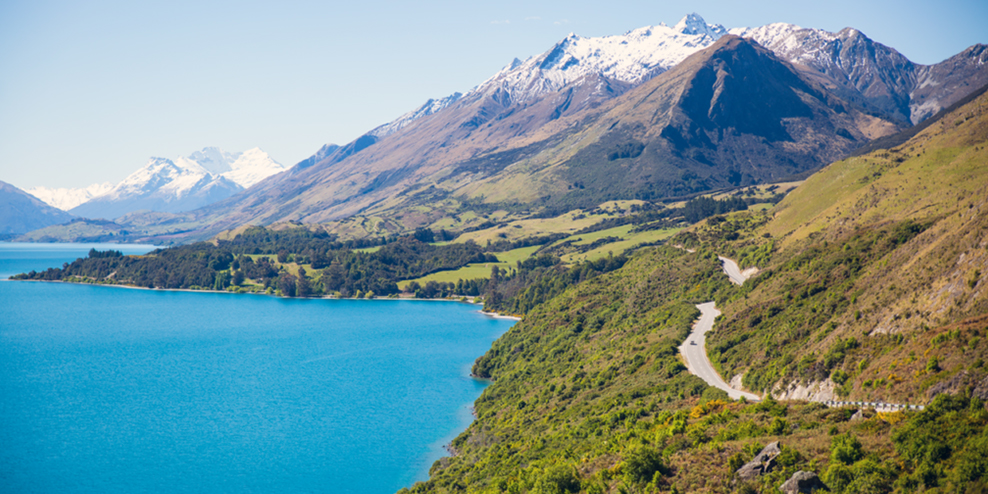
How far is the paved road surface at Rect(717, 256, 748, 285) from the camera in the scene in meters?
107

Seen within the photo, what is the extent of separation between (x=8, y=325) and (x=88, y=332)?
3170cm

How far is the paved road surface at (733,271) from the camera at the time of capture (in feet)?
350

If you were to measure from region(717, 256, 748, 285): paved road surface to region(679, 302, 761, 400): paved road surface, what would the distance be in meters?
11.9

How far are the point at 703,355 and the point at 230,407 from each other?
256 ft

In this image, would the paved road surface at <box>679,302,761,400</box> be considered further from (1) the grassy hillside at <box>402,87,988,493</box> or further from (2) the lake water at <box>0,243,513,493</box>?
(2) the lake water at <box>0,243,513,493</box>

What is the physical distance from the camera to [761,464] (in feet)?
122

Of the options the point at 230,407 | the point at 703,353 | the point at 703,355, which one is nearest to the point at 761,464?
the point at 703,355

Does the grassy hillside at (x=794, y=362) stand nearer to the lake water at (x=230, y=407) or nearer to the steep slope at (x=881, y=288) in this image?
the steep slope at (x=881, y=288)

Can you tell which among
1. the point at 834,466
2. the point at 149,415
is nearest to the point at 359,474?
the point at 149,415

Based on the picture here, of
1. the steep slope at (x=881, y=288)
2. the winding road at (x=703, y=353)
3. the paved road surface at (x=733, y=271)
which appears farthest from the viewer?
the paved road surface at (x=733, y=271)

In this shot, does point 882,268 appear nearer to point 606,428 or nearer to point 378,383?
point 606,428

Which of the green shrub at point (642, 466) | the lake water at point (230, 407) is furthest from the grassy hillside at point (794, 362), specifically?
the lake water at point (230, 407)

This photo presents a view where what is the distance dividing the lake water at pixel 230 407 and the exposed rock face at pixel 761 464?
49310 millimetres

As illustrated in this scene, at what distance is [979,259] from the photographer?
49.9m
